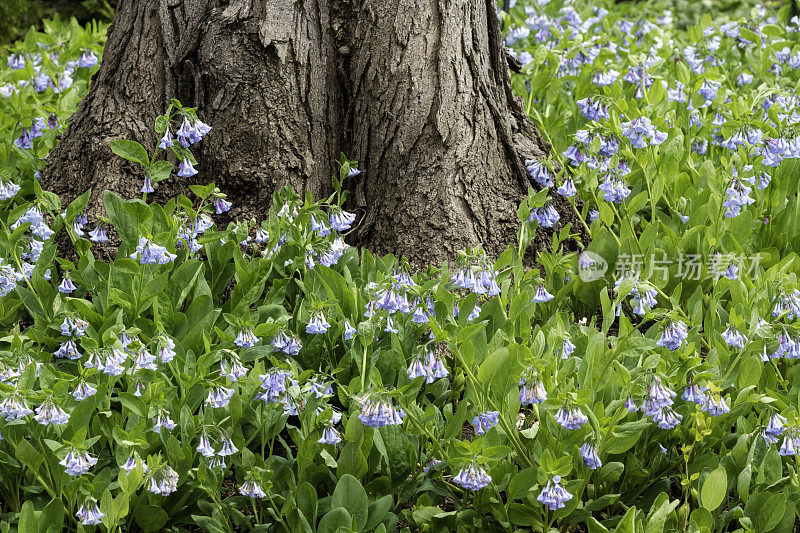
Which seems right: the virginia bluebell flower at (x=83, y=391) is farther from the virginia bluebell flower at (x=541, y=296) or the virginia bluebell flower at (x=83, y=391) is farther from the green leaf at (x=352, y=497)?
the virginia bluebell flower at (x=541, y=296)

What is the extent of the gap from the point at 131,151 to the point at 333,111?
0.82 metres

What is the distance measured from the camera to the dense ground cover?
2.01 meters

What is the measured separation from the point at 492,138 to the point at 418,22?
505 millimetres

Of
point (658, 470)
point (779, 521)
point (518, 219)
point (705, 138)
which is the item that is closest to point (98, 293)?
point (518, 219)

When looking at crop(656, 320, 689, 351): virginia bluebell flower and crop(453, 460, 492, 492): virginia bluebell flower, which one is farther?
crop(656, 320, 689, 351): virginia bluebell flower

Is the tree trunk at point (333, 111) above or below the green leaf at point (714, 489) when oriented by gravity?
above

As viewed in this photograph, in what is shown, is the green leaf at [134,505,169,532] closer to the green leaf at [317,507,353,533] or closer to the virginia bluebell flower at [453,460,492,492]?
the green leaf at [317,507,353,533]

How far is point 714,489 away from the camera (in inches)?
78.2

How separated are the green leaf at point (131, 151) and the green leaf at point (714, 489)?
6.12 feet

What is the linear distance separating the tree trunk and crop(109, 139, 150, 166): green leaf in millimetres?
405

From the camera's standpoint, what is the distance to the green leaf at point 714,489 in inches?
77.8

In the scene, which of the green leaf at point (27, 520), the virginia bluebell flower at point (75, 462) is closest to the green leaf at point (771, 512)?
the virginia bluebell flower at point (75, 462)

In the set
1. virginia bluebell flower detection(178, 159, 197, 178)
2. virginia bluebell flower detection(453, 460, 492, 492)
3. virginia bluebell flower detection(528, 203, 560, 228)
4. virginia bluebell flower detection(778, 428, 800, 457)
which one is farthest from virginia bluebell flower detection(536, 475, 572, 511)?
virginia bluebell flower detection(178, 159, 197, 178)

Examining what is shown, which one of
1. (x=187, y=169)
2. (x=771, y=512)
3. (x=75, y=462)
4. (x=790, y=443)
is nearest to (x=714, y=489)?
(x=771, y=512)
